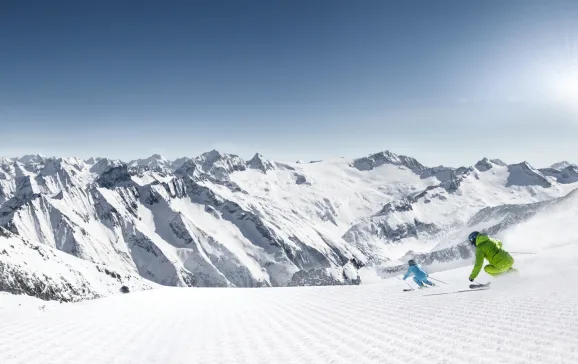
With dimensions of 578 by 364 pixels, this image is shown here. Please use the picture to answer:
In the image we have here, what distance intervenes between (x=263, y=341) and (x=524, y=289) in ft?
30.0

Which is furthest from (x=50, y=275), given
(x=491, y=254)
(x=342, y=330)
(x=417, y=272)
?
(x=491, y=254)

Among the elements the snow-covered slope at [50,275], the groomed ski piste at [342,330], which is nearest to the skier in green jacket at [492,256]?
the groomed ski piste at [342,330]

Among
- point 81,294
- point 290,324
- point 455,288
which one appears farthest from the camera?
point 81,294

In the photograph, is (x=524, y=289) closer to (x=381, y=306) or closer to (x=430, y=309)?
(x=430, y=309)

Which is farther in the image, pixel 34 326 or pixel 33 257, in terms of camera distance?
pixel 33 257

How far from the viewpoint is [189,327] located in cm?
1498

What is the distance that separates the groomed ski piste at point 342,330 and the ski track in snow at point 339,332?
0.09ft

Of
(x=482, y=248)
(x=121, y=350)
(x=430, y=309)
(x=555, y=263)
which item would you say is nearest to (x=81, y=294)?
(x=121, y=350)

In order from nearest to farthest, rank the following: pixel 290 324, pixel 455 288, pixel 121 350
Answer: pixel 121 350 < pixel 290 324 < pixel 455 288

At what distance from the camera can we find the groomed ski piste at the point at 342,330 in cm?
823

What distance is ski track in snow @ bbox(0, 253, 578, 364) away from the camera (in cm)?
816

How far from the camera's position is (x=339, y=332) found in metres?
11.7

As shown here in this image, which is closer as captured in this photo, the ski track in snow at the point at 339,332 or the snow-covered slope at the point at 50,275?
the ski track in snow at the point at 339,332

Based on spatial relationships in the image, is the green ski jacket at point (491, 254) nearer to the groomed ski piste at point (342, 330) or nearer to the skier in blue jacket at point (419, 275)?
the groomed ski piste at point (342, 330)
